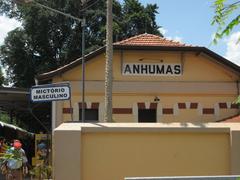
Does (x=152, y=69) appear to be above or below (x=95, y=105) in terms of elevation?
above

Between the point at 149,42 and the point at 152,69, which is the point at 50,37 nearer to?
the point at 149,42

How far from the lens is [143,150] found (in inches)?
353

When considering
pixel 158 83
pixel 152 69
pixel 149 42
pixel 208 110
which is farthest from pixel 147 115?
pixel 149 42

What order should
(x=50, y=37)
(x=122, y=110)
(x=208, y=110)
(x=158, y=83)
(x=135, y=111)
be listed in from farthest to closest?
(x=50, y=37)
(x=208, y=110)
(x=158, y=83)
(x=135, y=111)
(x=122, y=110)

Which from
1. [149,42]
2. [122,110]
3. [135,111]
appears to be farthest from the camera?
[149,42]

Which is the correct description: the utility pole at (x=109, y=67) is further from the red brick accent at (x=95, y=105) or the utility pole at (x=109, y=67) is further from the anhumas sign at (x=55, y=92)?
the red brick accent at (x=95, y=105)

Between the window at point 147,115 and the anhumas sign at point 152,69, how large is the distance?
167 centimetres

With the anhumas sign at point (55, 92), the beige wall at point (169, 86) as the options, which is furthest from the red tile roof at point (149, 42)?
the anhumas sign at point (55, 92)

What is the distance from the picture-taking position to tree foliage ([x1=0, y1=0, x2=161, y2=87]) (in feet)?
151

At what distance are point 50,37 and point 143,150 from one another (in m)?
39.1

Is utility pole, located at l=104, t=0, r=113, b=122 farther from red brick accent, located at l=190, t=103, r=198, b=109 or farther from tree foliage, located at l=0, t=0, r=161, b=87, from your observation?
tree foliage, located at l=0, t=0, r=161, b=87

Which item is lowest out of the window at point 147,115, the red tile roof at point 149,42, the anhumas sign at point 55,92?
the window at point 147,115

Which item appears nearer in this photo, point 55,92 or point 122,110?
point 55,92

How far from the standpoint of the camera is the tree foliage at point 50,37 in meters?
46.2
